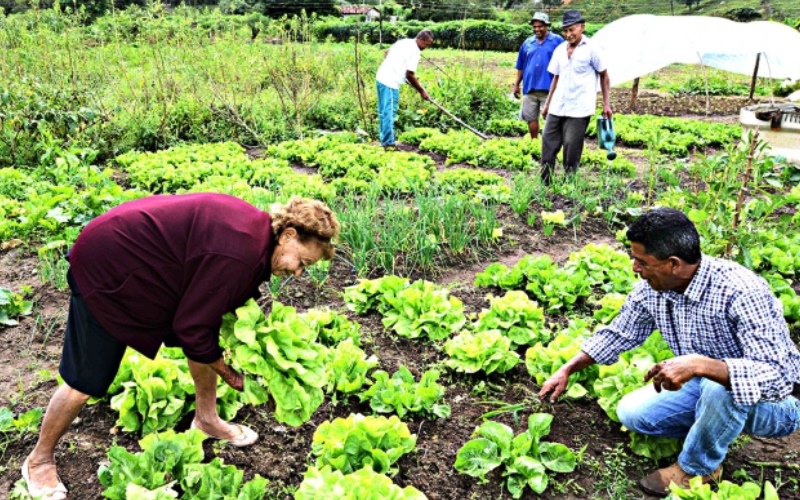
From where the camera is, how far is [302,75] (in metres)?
11.1

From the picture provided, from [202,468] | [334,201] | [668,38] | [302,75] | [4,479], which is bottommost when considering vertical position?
→ [4,479]

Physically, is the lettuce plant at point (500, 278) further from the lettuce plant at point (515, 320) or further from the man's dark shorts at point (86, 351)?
the man's dark shorts at point (86, 351)

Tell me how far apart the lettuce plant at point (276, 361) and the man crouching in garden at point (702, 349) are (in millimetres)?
1402

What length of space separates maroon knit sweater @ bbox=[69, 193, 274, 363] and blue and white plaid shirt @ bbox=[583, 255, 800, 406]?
5.82 ft

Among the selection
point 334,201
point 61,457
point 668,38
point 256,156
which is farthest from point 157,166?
point 668,38

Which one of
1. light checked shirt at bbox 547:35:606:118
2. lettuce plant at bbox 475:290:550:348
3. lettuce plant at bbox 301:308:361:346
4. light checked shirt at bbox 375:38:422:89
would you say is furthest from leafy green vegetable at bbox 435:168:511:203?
lettuce plant at bbox 301:308:361:346

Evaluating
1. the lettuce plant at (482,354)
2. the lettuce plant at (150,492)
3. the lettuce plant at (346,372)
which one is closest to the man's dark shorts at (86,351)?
the lettuce plant at (150,492)

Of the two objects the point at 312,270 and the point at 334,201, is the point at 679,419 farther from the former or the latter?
the point at 334,201

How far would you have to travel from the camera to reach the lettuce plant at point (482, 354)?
12.5 feet

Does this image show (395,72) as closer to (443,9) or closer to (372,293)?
(372,293)

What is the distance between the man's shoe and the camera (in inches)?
115

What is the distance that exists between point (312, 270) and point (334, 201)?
1593mm

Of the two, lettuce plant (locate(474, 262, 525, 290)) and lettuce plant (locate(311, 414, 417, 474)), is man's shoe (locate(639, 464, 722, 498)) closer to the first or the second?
lettuce plant (locate(311, 414, 417, 474))

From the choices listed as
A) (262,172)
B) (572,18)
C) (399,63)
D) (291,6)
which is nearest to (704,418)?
Result: (572,18)
